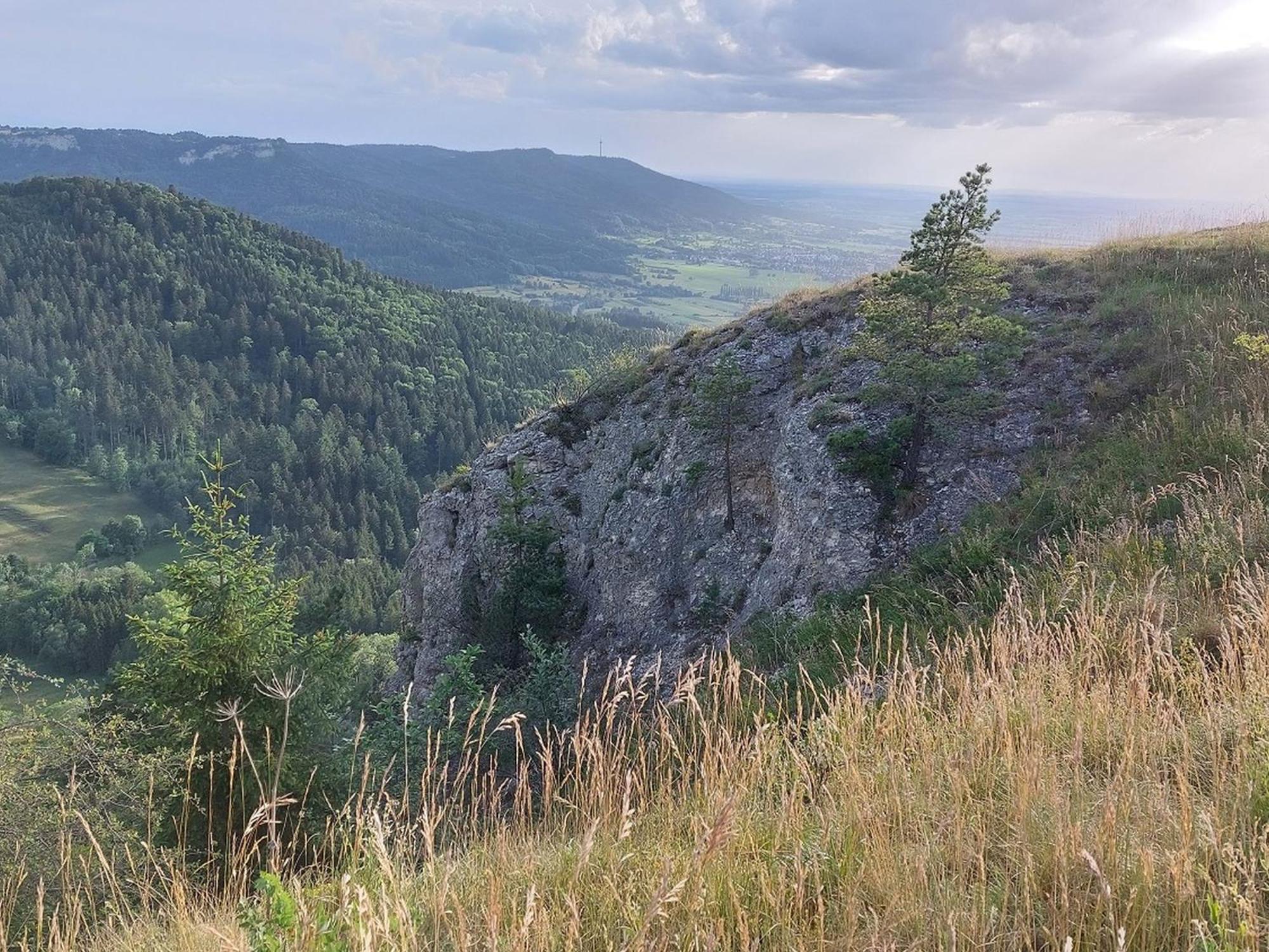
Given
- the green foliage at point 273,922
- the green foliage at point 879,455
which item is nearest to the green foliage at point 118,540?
the green foliage at point 879,455

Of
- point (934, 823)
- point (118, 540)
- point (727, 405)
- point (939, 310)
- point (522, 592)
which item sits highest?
point (939, 310)

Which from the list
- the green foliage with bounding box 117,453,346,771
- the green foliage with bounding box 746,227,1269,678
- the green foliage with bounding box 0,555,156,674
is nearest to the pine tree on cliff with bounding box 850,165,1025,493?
the green foliage with bounding box 746,227,1269,678

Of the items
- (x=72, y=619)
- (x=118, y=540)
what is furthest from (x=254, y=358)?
(x=72, y=619)

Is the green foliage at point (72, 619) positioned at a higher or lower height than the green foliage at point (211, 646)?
lower

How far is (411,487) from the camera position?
10594 cm

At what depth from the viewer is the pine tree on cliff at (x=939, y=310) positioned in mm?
9297

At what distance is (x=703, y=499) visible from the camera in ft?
48.9

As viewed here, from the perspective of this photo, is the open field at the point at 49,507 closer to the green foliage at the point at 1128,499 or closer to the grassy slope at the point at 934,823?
the green foliage at the point at 1128,499

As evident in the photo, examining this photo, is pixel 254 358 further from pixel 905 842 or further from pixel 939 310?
pixel 905 842

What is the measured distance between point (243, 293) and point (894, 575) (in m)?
165

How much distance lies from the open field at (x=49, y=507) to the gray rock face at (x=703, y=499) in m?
92.6

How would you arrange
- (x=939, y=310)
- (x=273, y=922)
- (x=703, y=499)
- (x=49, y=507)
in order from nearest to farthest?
(x=273, y=922) → (x=939, y=310) → (x=703, y=499) → (x=49, y=507)

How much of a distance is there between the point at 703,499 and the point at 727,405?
7.46 feet

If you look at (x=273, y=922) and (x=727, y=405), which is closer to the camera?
(x=273, y=922)
